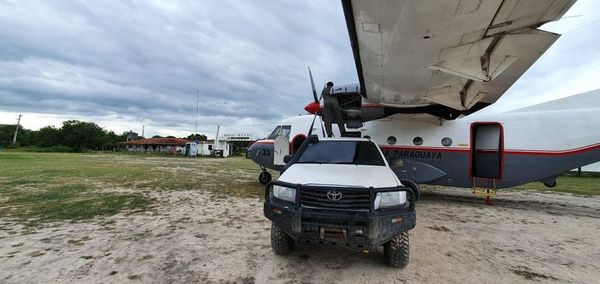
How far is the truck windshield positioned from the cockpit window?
562 cm

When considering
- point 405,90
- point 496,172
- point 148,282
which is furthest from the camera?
point 496,172

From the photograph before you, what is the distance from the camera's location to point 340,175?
409cm

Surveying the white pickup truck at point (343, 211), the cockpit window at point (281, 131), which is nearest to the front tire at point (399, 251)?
the white pickup truck at point (343, 211)

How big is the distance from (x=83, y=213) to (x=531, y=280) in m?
8.01

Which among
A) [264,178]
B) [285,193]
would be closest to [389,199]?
[285,193]

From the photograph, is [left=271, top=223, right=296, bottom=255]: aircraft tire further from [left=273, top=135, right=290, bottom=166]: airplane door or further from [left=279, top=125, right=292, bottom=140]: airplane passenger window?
[left=279, top=125, right=292, bottom=140]: airplane passenger window

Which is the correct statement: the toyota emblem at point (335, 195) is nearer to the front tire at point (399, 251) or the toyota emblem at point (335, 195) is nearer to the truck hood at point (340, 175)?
the truck hood at point (340, 175)

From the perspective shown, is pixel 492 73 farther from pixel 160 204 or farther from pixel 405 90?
pixel 160 204

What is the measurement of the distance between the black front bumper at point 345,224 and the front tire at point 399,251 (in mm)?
275

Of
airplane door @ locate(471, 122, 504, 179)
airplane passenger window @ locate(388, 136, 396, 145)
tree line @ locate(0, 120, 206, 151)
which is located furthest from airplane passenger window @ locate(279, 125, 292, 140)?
tree line @ locate(0, 120, 206, 151)

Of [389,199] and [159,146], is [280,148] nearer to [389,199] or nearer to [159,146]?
[389,199]

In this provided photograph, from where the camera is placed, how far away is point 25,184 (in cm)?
1044

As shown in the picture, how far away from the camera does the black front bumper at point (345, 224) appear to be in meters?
3.28

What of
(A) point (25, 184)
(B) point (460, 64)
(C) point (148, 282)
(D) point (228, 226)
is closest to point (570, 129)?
(B) point (460, 64)
